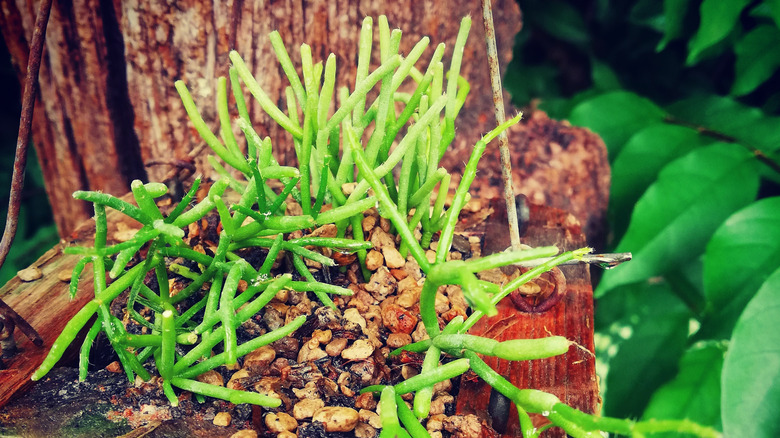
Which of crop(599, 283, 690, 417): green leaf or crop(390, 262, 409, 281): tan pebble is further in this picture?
crop(599, 283, 690, 417): green leaf

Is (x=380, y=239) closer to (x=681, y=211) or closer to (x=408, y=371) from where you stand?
(x=408, y=371)

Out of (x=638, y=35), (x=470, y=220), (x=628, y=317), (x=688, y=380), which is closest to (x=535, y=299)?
(x=470, y=220)

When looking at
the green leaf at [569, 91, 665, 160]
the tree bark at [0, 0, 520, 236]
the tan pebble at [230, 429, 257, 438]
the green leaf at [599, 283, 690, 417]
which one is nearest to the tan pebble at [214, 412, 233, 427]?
the tan pebble at [230, 429, 257, 438]

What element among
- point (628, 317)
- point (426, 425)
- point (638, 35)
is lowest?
point (628, 317)

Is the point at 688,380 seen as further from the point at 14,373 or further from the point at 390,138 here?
the point at 14,373

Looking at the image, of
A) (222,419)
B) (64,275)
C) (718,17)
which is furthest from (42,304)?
(718,17)

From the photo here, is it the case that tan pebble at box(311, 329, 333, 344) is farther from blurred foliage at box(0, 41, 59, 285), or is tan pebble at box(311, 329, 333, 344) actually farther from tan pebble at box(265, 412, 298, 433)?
blurred foliage at box(0, 41, 59, 285)
